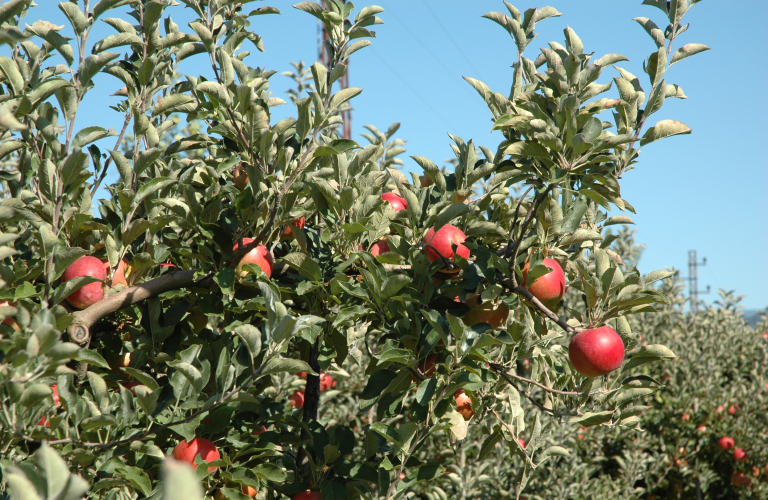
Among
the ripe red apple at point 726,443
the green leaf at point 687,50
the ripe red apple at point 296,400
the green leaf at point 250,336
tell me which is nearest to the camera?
the green leaf at point 250,336

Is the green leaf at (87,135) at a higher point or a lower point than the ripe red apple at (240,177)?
lower

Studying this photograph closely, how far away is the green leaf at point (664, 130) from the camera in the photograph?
1608mm

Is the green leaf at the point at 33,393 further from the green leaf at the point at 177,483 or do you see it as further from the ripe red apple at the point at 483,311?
the ripe red apple at the point at 483,311

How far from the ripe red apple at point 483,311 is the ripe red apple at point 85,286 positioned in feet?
3.68

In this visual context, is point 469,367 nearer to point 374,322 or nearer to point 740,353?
point 374,322

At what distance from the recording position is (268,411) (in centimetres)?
206

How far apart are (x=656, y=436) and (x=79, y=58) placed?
5.95 meters

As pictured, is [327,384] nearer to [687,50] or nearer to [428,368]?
[428,368]

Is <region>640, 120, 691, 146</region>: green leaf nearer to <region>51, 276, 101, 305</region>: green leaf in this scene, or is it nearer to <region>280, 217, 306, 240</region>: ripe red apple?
<region>280, 217, 306, 240</region>: ripe red apple

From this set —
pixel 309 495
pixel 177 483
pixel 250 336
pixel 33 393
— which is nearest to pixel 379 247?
pixel 250 336

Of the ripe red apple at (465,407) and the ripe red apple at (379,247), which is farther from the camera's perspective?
the ripe red apple at (465,407)

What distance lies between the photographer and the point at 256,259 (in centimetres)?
173

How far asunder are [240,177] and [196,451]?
0.94 m

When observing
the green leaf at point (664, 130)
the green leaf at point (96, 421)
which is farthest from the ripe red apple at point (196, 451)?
the green leaf at point (664, 130)
